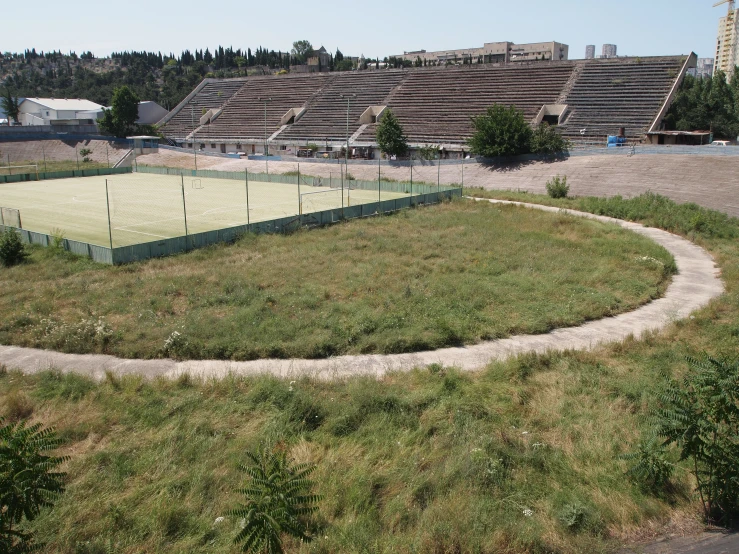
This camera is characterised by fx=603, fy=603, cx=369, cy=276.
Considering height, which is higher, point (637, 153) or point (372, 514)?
point (637, 153)

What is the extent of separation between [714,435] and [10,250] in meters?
25.6

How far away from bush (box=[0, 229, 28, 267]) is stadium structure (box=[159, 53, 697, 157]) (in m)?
45.8

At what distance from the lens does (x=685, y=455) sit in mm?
8906

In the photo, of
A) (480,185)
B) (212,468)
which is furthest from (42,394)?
(480,185)

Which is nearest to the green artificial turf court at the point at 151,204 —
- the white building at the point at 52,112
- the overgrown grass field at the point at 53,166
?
the overgrown grass field at the point at 53,166

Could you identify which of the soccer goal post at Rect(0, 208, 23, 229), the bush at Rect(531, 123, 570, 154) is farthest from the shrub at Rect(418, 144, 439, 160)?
the soccer goal post at Rect(0, 208, 23, 229)

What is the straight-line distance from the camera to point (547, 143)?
174 ft

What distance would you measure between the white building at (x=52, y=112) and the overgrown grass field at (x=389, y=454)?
104m

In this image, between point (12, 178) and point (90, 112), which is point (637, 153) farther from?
point (90, 112)

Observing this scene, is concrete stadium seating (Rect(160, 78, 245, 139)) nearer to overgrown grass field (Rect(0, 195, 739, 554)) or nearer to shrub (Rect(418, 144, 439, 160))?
shrub (Rect(418, 144, 439, 160))

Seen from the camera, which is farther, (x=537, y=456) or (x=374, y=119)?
(x=374, y=119)

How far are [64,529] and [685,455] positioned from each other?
889 centimetres

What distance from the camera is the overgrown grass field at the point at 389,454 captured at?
8367mm

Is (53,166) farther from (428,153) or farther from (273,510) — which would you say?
(273,510)
